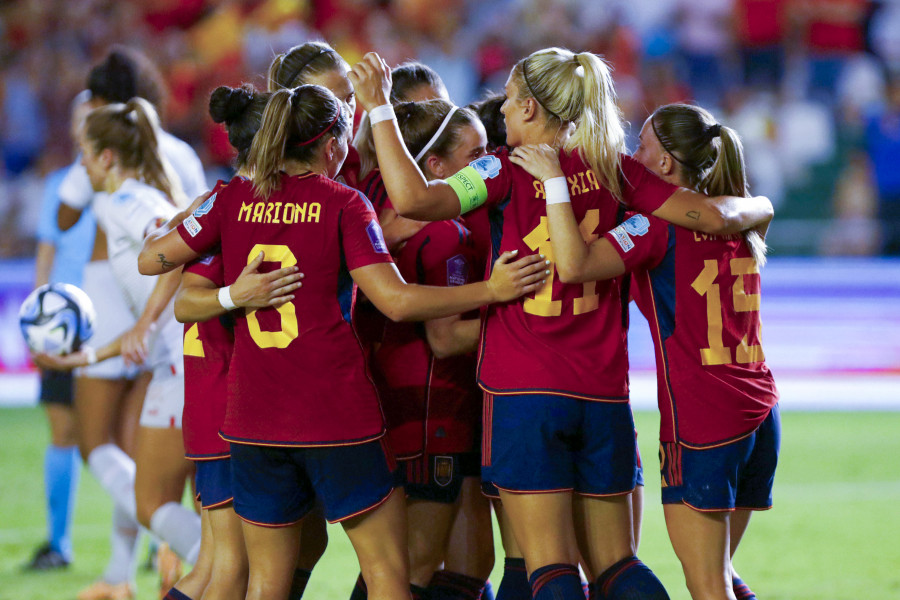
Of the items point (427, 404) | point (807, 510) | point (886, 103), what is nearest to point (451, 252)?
point (427, 404)

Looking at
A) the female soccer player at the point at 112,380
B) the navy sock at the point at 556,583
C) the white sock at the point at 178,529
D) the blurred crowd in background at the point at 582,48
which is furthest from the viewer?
the blurred crowd in background at the point at 582,48

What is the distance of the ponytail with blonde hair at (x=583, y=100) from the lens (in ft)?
10.4

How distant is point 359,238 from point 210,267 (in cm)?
56

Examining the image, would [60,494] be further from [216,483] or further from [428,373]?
[428,373]

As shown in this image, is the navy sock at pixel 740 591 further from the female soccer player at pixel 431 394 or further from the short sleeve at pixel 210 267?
the short sleeve at pixel 210 267

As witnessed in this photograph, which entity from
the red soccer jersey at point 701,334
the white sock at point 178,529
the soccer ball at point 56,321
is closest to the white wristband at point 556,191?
the red soccer jersey at point 701,334

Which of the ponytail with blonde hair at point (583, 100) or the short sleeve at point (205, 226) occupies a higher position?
the ponytail with blonde hair at point (583, 100)

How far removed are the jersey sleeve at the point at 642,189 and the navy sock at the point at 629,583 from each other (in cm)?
107

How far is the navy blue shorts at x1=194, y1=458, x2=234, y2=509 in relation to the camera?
338 centimetres

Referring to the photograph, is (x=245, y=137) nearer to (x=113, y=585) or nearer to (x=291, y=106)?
(x=291, y=106)

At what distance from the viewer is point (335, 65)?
3.81 m

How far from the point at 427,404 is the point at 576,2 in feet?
36.7

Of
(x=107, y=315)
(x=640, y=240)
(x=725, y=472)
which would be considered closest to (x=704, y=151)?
(x=640, y=240)

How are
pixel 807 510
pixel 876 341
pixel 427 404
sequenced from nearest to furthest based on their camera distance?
pixel 427 404
pixel 807 510
pixel 876 341
